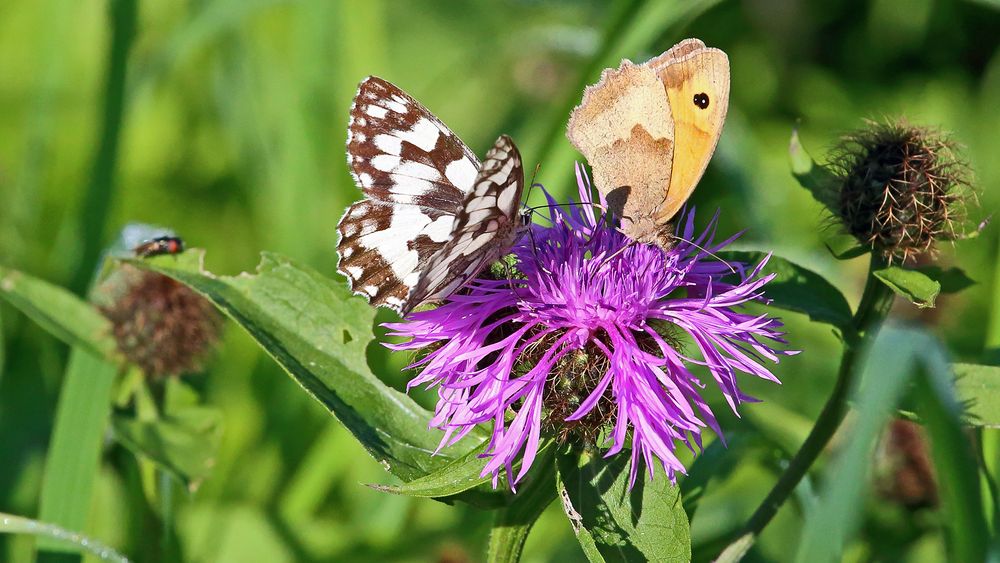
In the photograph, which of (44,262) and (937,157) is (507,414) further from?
(44,262)

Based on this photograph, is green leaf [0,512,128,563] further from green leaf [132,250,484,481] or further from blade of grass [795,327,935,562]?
blade of grass [795,327,935,562]

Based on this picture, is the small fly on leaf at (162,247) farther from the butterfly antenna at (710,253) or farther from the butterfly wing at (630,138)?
the butterfly antenna at (710,253)

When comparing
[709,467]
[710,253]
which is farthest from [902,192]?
[709,467]

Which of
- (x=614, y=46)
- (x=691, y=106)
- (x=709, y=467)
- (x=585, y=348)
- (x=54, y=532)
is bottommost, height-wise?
(x=54, y=532)

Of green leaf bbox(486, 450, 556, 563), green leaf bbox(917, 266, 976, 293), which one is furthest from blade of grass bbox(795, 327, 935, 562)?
green leaf bbox(917, 266, 976, 293)

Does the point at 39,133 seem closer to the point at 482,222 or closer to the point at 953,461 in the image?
the point at 482,222

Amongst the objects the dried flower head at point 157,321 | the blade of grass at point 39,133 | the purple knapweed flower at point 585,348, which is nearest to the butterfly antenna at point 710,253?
the purple knapweed flower at point 585,348

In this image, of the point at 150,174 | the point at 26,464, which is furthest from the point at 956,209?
the point at 150,174
